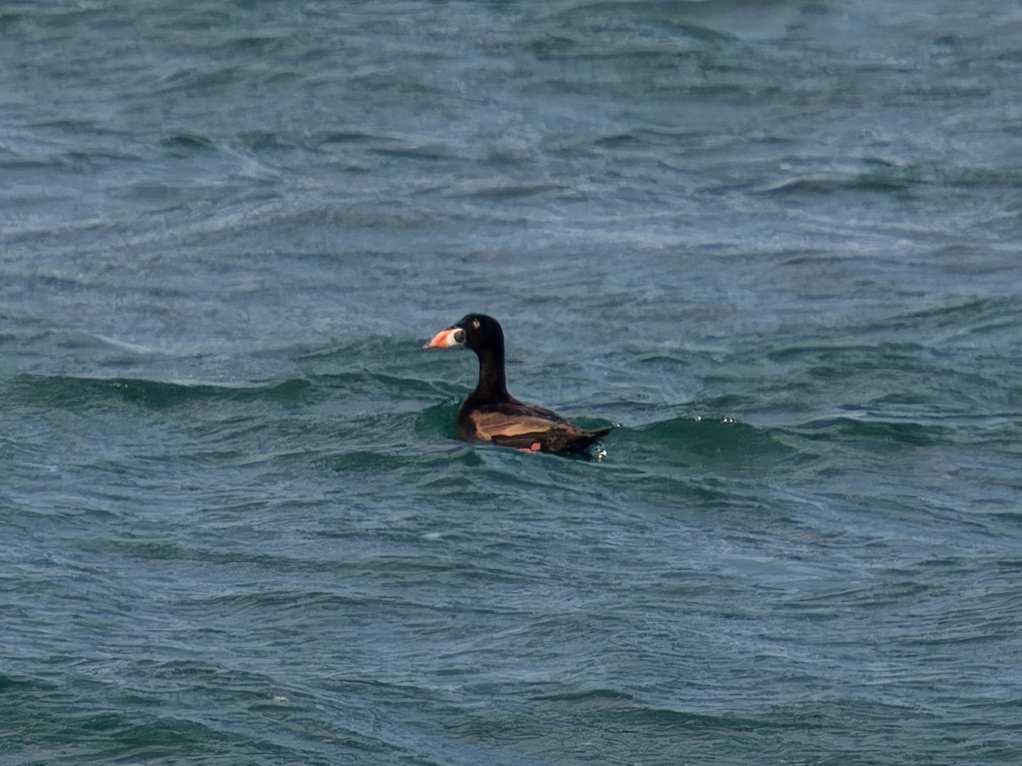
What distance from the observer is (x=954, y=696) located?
8234 millimetres

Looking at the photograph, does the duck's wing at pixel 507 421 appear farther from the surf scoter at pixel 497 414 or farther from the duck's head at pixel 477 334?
the duck's head at pixel 477 334

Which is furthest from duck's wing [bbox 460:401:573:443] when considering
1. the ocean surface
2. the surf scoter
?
the ocean surface

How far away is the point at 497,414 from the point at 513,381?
1.34 metres

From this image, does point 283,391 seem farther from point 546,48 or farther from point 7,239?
point 546,48

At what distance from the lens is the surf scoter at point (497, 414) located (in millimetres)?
11391

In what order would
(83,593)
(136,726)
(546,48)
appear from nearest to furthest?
(136,726) → (83,593) → (546,48)

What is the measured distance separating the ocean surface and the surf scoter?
172mm

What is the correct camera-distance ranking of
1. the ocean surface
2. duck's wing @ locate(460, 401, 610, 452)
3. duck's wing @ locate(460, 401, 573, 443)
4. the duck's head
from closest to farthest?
the ocean surface < duck's wing @ locate(460, 401, 610, 452) < duck's wing @ locate(460, 401, 573, 443) < the duck's head

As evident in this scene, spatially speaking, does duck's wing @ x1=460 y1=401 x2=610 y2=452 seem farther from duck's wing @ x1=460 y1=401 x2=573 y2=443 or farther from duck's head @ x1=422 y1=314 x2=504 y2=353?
duck's head @ x1=422 y1=314 x2=504 y2=353

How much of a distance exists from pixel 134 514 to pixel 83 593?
Answer: 1084 millimetres

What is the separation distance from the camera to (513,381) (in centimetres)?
1317

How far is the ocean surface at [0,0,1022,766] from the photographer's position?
8258 mm

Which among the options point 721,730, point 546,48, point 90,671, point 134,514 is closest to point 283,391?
point 134,514

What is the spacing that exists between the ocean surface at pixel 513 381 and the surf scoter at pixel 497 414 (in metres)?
0.17
